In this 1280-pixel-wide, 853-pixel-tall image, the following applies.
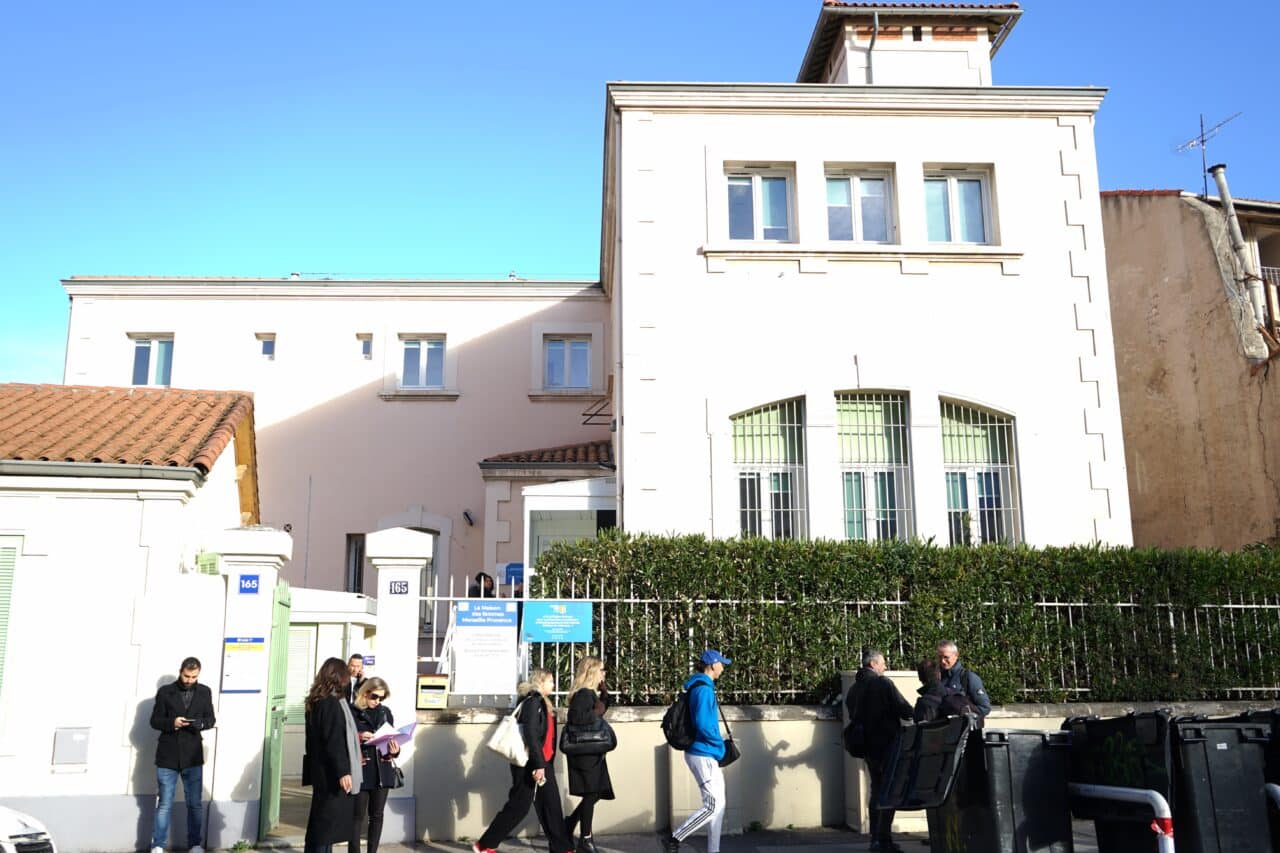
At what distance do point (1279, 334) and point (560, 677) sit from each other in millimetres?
14849

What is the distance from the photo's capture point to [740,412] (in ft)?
45.3

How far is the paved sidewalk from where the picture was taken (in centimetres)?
959

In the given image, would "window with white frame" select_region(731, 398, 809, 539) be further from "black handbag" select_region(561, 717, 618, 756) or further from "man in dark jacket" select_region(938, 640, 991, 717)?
"black handbag" select_region(561, 717, 618, 756)

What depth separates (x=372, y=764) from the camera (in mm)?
8375

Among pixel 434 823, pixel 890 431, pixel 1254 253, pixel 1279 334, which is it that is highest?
pixel 1254 253

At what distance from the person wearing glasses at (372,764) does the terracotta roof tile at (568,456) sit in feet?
31.8

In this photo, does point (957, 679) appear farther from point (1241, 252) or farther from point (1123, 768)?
point (1241, 252)

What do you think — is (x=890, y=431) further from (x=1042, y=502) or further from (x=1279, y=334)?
(x=1279, y=334)

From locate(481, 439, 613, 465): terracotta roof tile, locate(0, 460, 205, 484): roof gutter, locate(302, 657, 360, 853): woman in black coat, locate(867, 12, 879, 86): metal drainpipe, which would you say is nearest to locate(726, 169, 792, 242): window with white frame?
locate(867, 12, 879, 86): metal drainpipe

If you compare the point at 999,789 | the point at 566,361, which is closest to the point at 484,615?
the point at 999,789

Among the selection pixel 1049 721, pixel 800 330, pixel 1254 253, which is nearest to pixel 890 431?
pixel 800 330

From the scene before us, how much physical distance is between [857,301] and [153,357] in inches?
595

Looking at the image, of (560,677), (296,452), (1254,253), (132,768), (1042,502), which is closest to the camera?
(132,768)

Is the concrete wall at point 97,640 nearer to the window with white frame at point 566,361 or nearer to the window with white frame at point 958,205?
the window with white frame at point 958,205
